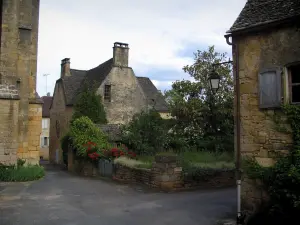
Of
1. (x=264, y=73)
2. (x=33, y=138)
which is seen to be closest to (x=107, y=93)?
(x=33, y=138)

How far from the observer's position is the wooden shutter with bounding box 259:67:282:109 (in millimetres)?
8508

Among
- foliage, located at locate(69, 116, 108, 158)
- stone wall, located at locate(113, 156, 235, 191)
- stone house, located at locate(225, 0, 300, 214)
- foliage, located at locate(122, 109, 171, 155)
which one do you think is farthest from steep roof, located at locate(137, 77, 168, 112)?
stone house, located at locate(225, 0, 300, 214)

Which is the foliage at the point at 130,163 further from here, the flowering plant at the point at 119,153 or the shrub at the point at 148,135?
the shrub at the point at 148,135

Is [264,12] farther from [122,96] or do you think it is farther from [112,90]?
[122,96]

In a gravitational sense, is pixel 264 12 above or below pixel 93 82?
below

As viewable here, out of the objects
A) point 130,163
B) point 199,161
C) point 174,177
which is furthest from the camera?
point 199,161

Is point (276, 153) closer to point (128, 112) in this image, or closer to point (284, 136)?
point (284, 136)

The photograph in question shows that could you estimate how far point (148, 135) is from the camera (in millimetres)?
20562

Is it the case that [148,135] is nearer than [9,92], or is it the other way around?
[9,92]

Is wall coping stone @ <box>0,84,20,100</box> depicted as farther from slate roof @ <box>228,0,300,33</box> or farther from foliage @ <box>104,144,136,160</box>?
slate roof @ <box>228,0,300,33</box>

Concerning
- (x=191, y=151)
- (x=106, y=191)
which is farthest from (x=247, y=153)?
(x=191, y=151)

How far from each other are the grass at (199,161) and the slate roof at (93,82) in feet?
49.7

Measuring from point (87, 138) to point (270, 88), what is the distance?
16211 millimetres

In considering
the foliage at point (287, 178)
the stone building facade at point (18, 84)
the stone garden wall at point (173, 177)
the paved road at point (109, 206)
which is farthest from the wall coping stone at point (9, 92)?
the foliage at point (287, 178)
